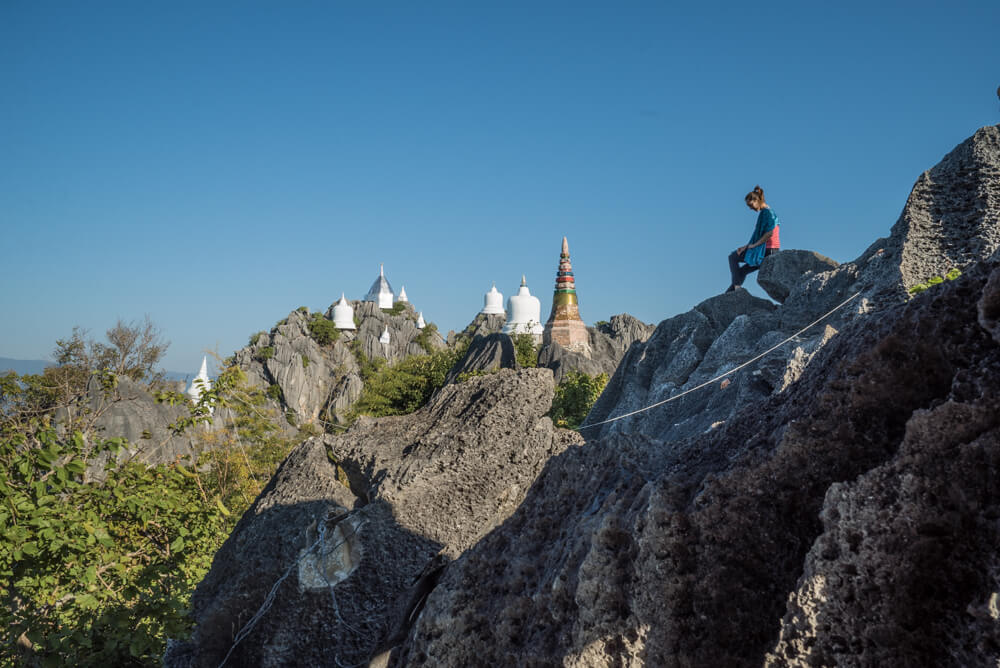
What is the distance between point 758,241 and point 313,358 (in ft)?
162

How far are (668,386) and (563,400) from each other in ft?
34.9

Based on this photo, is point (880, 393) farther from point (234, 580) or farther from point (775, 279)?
point (775, 279)

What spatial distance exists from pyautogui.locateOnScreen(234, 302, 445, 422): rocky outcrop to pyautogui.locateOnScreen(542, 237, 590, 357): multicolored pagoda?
541 inches

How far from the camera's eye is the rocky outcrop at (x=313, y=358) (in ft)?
167

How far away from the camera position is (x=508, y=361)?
93.7ft

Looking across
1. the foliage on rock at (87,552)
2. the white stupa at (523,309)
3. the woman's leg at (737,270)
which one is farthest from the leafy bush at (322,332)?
the foliage on rock at (87,552)

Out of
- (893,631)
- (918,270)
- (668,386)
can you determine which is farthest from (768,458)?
(668,386)

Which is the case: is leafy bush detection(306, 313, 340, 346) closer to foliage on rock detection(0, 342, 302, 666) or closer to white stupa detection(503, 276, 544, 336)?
white stupa detection(503, 276, 544, 336)

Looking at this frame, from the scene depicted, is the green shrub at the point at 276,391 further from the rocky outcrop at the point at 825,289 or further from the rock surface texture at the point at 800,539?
the rock surface texture at the point at 800,539

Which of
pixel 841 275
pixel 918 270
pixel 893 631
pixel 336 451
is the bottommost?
pixel 893 631

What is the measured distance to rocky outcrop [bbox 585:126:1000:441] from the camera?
20.6 feet

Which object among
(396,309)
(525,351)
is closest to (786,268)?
(525,351)

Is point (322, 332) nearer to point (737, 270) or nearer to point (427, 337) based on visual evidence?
point (427, 337)

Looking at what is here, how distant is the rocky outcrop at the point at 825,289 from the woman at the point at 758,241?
0.31 metres
